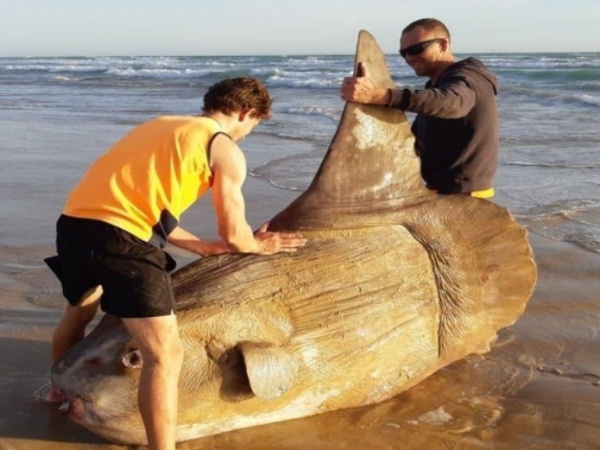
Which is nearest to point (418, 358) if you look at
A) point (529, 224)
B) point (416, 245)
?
point (416, 245)

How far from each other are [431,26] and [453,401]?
2159mm

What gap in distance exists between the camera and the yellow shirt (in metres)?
3.45

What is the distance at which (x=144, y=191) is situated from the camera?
347 cm

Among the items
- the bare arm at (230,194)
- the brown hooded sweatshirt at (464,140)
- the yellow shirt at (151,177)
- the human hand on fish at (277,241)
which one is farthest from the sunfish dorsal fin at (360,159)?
the yellow shirt at (151,177)

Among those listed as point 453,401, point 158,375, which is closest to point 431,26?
point 453,401

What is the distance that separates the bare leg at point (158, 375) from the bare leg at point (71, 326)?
650 mm

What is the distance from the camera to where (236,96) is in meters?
3.65

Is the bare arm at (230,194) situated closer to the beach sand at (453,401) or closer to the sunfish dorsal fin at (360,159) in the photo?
the sunfish dorsal fin at (360,159)

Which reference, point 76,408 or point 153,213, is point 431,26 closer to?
point 153,213

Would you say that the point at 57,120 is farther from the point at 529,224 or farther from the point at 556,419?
the point at 556,419

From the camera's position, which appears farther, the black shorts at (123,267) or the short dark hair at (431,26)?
the short dark hair at (431,26)

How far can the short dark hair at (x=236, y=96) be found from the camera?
144 inches

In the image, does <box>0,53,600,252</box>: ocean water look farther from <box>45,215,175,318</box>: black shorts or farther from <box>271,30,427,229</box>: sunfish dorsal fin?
<box>45,215,175,318</box>: black shorts

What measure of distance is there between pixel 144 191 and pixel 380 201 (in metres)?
1.52
